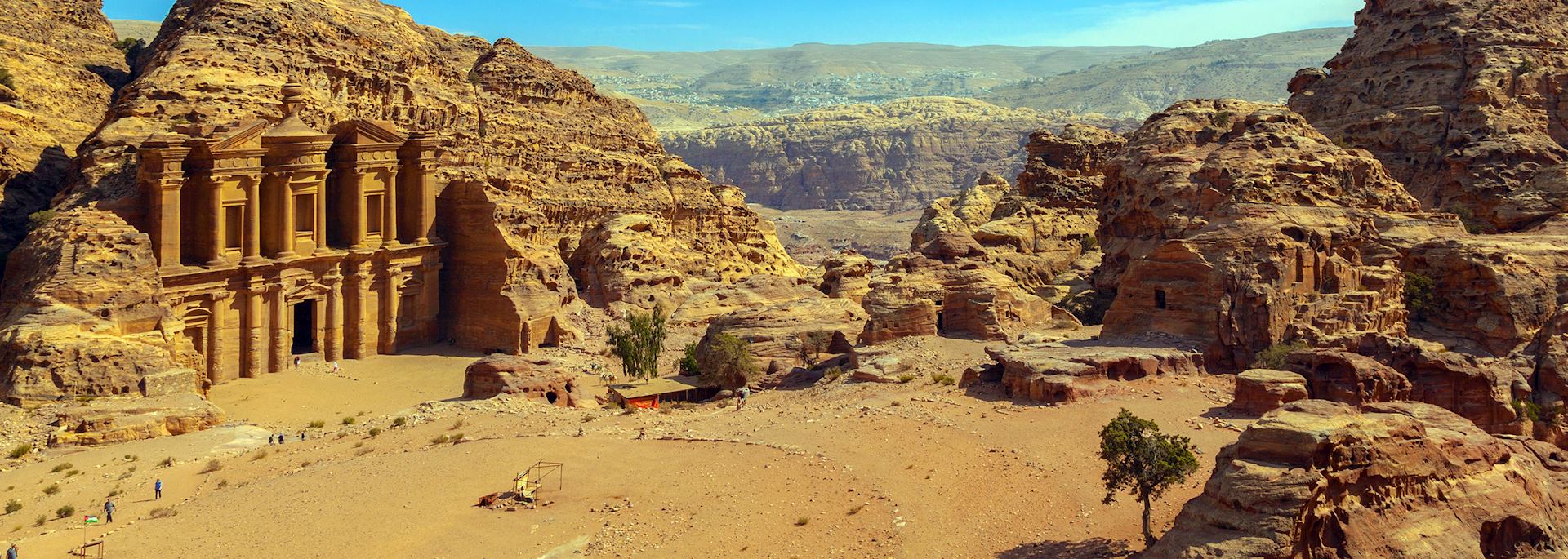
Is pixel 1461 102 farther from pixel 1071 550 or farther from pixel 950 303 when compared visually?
pixel 1071 550

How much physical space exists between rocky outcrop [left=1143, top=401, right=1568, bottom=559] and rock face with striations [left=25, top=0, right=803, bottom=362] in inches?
1163

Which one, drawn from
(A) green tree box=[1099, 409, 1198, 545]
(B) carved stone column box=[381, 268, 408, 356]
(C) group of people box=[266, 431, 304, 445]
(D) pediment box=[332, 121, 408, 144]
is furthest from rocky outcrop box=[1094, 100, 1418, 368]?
(D) pediment box=[332, 121, 408, 144]

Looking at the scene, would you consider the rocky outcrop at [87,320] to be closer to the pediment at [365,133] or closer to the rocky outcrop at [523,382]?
the rocky outcrop at [523,382]

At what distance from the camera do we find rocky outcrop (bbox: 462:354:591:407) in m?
34.2

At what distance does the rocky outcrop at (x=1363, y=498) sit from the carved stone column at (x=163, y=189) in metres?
27.7

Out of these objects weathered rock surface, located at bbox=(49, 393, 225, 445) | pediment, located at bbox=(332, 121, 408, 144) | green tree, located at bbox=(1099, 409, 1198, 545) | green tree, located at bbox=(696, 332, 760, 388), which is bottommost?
weathered rock surface, located at bbox=(49, 393, 225, 445)

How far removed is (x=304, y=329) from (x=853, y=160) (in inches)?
5476

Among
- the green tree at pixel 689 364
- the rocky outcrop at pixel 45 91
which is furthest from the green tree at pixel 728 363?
the rocky outcrop at pixel 45 91

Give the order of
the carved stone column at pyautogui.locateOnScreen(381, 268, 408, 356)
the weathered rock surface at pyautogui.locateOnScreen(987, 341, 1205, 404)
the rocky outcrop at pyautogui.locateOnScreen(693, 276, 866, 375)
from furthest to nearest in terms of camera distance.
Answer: the carved stone column at pyautogui.locateOnScreen(381, 268, 408, 356) → the rocky outcrop at pyautogui.locateOnScreen(693, 276, 866, 375) → the weathered rock surface at pyautogui.locateOnScreen(987, 341, 1205, 404)

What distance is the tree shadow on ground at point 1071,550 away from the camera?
63.7 feet

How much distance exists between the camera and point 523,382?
34.3 metres

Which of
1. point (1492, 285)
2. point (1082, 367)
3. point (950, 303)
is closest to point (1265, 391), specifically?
point (1082, 367)

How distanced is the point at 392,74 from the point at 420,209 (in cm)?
1115

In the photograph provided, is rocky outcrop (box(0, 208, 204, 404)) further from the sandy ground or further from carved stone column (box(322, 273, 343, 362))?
carved stone column (box(322, 273, 343, 362))
